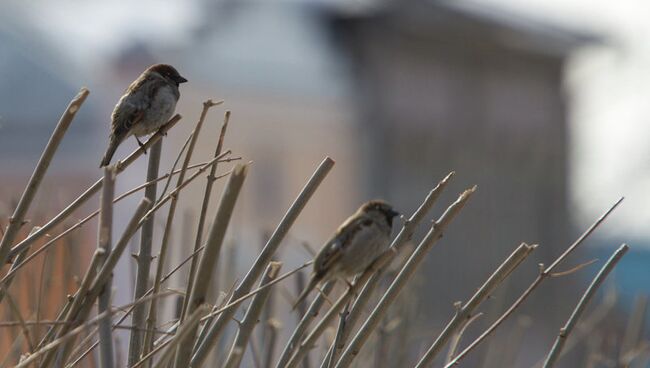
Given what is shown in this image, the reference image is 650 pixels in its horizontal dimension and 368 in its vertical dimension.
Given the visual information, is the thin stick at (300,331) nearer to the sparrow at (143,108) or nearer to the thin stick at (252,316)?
the thin stick at (252,316)

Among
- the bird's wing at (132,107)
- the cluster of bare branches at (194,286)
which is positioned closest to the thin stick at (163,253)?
the cluster of bare branches at (194,286)

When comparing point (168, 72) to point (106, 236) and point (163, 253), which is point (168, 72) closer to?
point (163, 253)

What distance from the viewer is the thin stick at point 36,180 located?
2582mm

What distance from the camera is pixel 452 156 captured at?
2083cm

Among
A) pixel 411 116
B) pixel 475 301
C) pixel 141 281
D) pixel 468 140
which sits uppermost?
pixel 468 140

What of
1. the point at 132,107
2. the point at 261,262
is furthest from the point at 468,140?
the point at 261,262

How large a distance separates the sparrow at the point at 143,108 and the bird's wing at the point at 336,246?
1443mm

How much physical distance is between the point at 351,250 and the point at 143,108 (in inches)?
61.3

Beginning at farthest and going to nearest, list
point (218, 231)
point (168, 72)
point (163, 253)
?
point (168, 72), point (163, 253), point (218, 231)

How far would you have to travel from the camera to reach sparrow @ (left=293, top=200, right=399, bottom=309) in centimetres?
260

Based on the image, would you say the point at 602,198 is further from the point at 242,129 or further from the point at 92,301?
the point at 92,301

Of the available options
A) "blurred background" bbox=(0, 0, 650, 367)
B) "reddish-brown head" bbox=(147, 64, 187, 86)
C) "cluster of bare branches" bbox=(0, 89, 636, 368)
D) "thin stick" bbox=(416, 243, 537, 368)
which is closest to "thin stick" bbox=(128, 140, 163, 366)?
"cluster of bare branches" bbox=(0, 89, 636, 368)

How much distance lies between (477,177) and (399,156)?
1.69 m

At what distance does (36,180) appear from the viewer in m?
2.71
